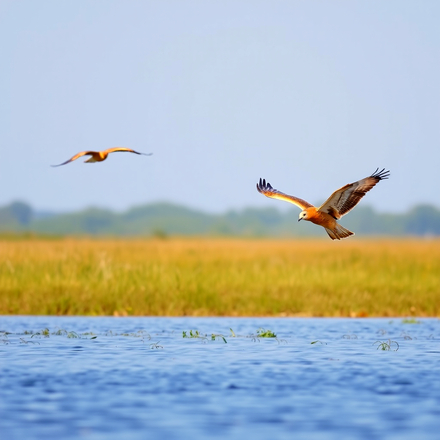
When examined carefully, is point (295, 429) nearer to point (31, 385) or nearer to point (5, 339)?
point (31, 385)

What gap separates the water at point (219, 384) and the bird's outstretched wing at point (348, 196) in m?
2.26

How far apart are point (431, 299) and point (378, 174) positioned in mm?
8336

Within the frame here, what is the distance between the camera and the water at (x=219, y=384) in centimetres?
977

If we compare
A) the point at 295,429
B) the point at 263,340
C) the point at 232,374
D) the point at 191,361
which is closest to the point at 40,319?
the point at 263,340

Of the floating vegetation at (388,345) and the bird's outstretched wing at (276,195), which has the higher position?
the bird's outstretched wing at (276,195)

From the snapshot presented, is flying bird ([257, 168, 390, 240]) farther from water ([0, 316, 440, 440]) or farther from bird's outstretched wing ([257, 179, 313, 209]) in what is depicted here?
water ([0, 316, 440, 440])

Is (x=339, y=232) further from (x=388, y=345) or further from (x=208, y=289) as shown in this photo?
(x=208, y=289)

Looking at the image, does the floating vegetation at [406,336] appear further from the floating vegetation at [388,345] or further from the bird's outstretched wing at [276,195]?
the bird's outstretched wing at [276,195]

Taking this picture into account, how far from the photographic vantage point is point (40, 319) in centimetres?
2084

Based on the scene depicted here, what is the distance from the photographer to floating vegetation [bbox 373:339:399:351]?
15.9 m

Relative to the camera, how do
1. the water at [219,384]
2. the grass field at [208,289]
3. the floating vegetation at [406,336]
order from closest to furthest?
the water at [219,384] < the floating vegetation at [406,336] < the grass field at [208,289]

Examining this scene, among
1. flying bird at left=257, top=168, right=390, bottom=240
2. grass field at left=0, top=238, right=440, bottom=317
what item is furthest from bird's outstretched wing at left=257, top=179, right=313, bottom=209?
grass field at left=0, top=238, right=440, bottom=317

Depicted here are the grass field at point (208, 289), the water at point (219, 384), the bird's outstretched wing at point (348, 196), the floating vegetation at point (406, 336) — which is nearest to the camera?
the water at point (219, 384)

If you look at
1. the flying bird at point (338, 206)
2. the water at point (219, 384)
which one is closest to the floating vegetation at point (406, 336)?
the water at point (219, 384)
